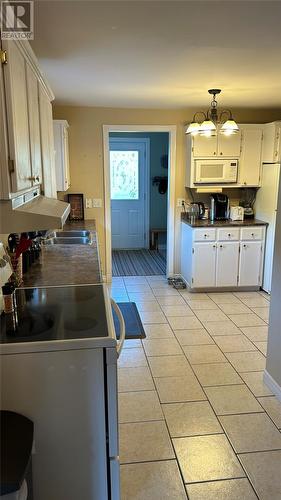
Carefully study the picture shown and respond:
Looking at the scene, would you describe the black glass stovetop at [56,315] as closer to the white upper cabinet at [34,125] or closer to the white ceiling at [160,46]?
the white upper cabinet at [34,125]

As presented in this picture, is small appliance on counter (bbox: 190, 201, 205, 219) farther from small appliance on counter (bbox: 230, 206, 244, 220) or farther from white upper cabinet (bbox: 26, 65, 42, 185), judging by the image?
white upper cabinet (bbox: 26, 65, 42, 185)

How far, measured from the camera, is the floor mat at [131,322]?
3.65 m

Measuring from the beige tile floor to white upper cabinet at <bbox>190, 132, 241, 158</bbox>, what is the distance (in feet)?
6.79

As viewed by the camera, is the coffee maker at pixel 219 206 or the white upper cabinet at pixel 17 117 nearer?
the white upper cabinet at pixel 17 117

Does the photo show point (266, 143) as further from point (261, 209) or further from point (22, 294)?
point (22, 294)

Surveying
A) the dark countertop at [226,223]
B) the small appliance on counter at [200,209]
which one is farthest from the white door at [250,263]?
the small appliance on counter at [200,209]

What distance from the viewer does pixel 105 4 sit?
1.79 meters

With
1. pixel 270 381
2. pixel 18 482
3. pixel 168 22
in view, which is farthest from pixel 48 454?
pixel 168 22

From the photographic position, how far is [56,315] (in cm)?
182

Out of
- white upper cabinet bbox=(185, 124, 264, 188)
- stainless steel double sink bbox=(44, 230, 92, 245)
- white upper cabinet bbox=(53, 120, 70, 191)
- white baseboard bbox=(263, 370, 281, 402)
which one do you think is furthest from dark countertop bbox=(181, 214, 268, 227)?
white baseboard bbox=(263, 370, 281, 402)

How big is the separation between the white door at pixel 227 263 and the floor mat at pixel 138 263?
1.17 m

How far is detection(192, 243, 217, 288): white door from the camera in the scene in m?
4.75

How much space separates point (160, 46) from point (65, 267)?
170cm

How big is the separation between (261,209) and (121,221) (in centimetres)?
307
